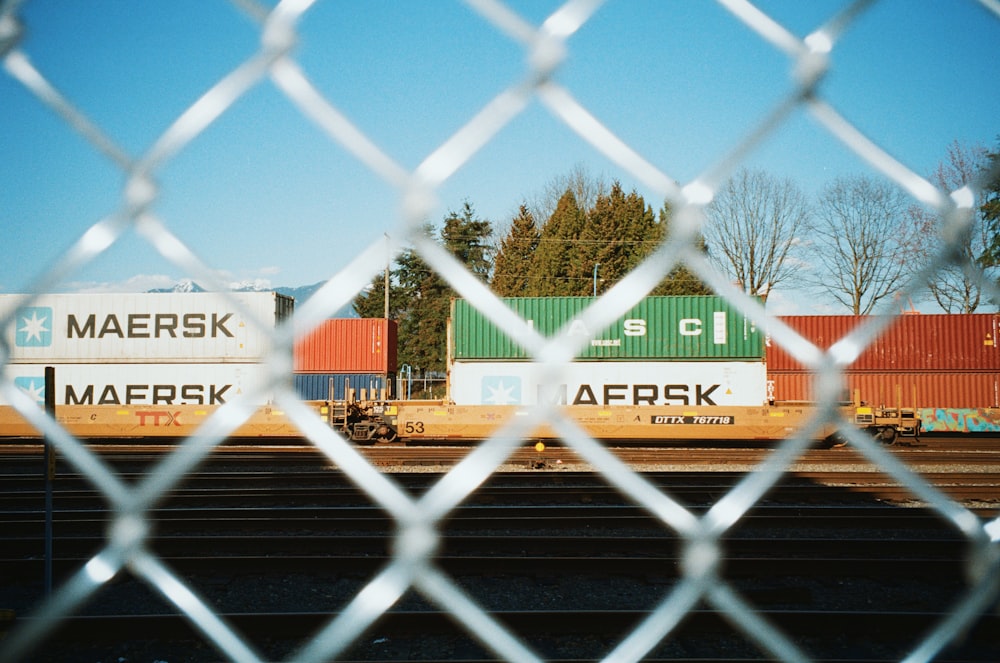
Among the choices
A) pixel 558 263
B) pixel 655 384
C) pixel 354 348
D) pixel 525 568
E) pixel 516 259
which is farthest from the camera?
pixel 516 259

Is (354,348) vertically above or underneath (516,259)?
underneath

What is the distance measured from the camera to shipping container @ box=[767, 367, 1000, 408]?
2004 cm

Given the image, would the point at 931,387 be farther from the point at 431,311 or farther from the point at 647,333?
the point at 431,311

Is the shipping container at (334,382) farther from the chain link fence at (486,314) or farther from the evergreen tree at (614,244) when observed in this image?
the chain link fence at (486,314)

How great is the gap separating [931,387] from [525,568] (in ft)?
65.3

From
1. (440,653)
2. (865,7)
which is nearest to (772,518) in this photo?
(440,653)

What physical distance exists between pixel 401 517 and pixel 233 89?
2.00 ft

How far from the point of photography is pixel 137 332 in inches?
705

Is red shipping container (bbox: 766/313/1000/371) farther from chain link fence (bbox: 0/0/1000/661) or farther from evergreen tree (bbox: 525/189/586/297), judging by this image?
chain link fence (bbox: 0/0/1000/661)

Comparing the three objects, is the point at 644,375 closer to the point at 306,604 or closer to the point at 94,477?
the point at 306,604

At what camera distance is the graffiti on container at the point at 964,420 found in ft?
59.3

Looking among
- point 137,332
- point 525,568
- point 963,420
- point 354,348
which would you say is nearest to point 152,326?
point 137,332

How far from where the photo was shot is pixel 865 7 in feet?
2.65

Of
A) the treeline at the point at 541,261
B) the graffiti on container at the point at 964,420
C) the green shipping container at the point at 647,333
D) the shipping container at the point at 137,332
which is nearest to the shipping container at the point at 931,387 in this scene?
the graffiti on container at the point at 964,420
